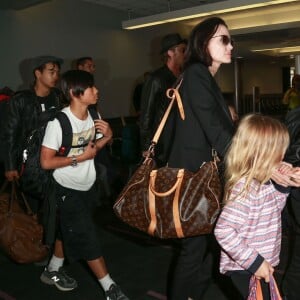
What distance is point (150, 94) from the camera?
10.2 ft

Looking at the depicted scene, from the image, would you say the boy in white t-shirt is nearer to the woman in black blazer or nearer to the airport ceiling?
the woman in black blazer

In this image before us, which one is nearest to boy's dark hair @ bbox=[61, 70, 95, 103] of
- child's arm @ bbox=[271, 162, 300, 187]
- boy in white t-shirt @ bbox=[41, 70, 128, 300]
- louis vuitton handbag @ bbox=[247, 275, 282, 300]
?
boy in white t-shirt @ bbox=[41, 70, 128, 300]

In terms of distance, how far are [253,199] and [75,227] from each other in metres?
1.20

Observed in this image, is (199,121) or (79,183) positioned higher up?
(199,121)

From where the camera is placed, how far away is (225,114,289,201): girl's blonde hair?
4.71 feet

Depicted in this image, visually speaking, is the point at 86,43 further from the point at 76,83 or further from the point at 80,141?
the point at 80,141

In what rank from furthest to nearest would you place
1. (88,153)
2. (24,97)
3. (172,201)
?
1. (24,97)
2. (88,153)
3. (172,201)

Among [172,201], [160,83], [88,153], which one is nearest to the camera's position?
[172,201]

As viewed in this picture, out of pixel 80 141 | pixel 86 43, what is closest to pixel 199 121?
pixel 80 141

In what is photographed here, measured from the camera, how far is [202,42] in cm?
182

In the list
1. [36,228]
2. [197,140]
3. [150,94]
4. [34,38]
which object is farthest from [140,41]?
[197,140]

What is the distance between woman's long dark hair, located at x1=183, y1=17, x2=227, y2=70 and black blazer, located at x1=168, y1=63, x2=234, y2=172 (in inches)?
2.7

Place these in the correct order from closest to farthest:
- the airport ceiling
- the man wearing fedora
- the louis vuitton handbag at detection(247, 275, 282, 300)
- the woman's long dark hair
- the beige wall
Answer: the louis vuitton handbag at detection(247, 275, 282, 300)
the woman's long dark hair
the man wearing fedora
the beige wall
the airport ceiling

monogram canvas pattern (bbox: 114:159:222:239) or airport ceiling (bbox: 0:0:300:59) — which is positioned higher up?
airport ceiling (bbox: 0:0:300:59)
